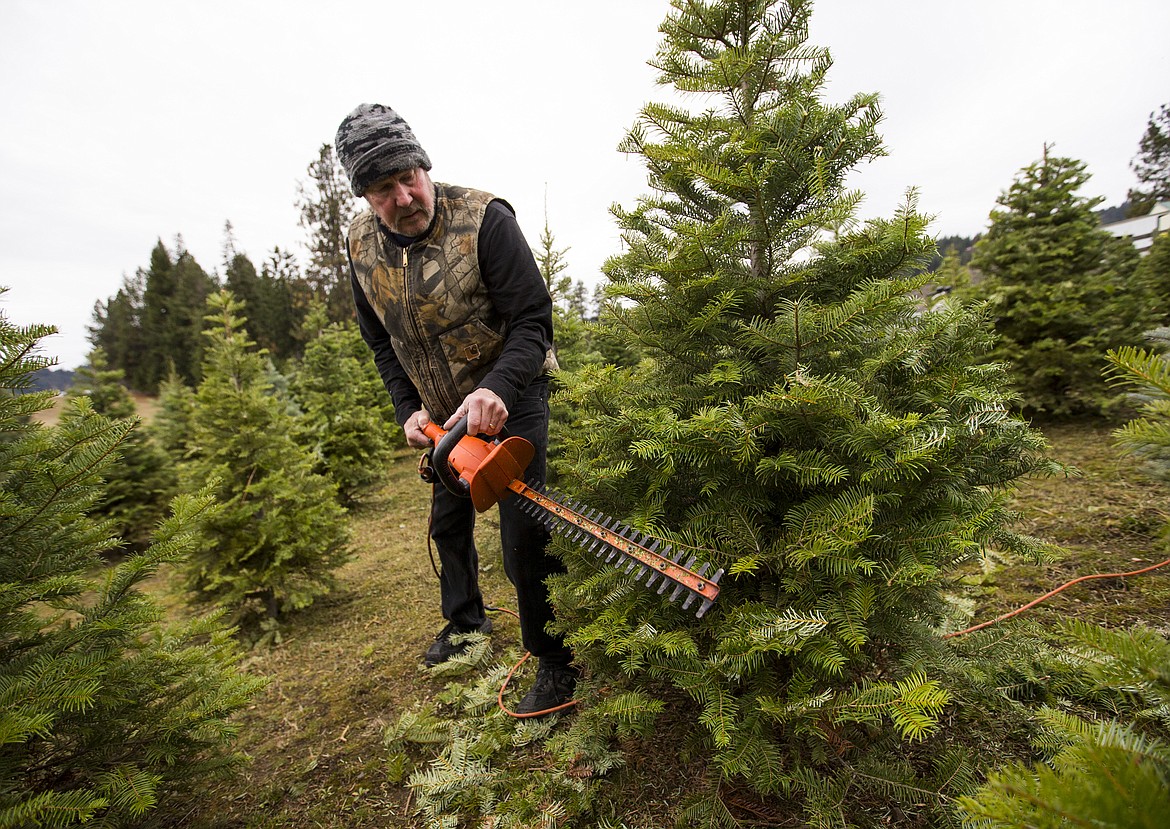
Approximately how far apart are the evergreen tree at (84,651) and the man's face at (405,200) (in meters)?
1.29

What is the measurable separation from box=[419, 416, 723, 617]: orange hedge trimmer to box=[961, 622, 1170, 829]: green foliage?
719 mm

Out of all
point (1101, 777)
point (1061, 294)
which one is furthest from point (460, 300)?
point (1061, 294)

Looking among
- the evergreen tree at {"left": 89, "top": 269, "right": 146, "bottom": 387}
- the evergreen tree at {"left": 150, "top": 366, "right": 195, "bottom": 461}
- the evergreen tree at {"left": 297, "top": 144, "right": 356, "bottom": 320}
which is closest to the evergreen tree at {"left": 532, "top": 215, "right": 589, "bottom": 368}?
the evergreen tree at {"left": 150, "top": 366, "right": 195, "bottom": 461}

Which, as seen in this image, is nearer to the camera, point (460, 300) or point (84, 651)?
point (84, 651)

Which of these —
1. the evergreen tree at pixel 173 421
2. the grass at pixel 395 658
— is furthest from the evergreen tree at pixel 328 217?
the grass at pixel 395 658

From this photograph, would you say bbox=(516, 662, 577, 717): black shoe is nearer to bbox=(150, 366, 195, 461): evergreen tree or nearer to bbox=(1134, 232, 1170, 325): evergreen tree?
bbox=(1134, 232, 1170, 325): evergreen tree

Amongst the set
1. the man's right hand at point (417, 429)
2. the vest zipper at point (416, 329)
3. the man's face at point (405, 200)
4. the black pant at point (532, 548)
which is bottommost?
the black pant at point (532, 548)

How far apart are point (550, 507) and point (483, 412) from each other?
47 cm

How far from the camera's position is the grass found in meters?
2.10

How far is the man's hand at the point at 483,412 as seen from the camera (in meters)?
2.01

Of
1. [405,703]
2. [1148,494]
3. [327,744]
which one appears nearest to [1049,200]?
[1148,494]

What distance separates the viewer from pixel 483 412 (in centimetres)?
203

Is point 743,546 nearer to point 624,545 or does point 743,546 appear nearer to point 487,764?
point 624,545

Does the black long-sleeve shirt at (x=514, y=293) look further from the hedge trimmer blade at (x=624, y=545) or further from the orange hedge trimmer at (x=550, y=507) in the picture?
the hedge trimmer blade at (x=624, y=545)
